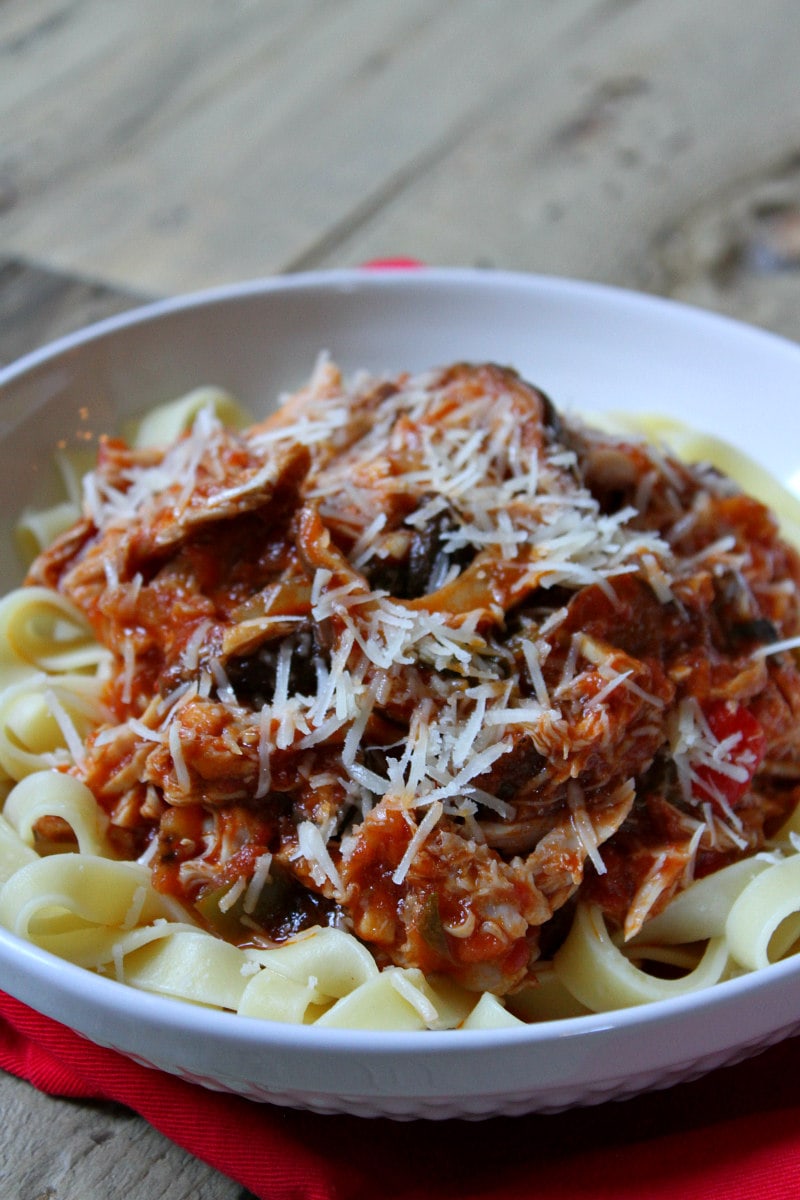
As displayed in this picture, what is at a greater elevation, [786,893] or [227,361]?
[227,361]

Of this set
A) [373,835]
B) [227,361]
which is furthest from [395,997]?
[227,361]

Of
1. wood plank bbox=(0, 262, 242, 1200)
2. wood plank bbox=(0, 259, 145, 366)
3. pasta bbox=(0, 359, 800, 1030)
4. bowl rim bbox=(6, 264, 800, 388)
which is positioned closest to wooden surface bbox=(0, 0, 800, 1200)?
wood plank bbox=(0, 259, 145, 366)

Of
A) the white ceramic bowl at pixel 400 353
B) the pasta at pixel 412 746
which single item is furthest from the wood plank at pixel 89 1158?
the white ceramic bowl at pixel 400 353

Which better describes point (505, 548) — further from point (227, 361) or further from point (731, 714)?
point (227, 361)

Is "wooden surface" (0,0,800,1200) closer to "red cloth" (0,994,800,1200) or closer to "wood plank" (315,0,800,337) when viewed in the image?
"wood plank" (315,0,800,337)

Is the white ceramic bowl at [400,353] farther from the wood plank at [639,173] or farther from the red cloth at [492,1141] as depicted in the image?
the wood plank at [639,173]

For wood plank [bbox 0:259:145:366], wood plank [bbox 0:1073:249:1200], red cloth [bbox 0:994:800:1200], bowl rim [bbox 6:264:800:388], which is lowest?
red cloth [bbox 0:994:800:1200]
